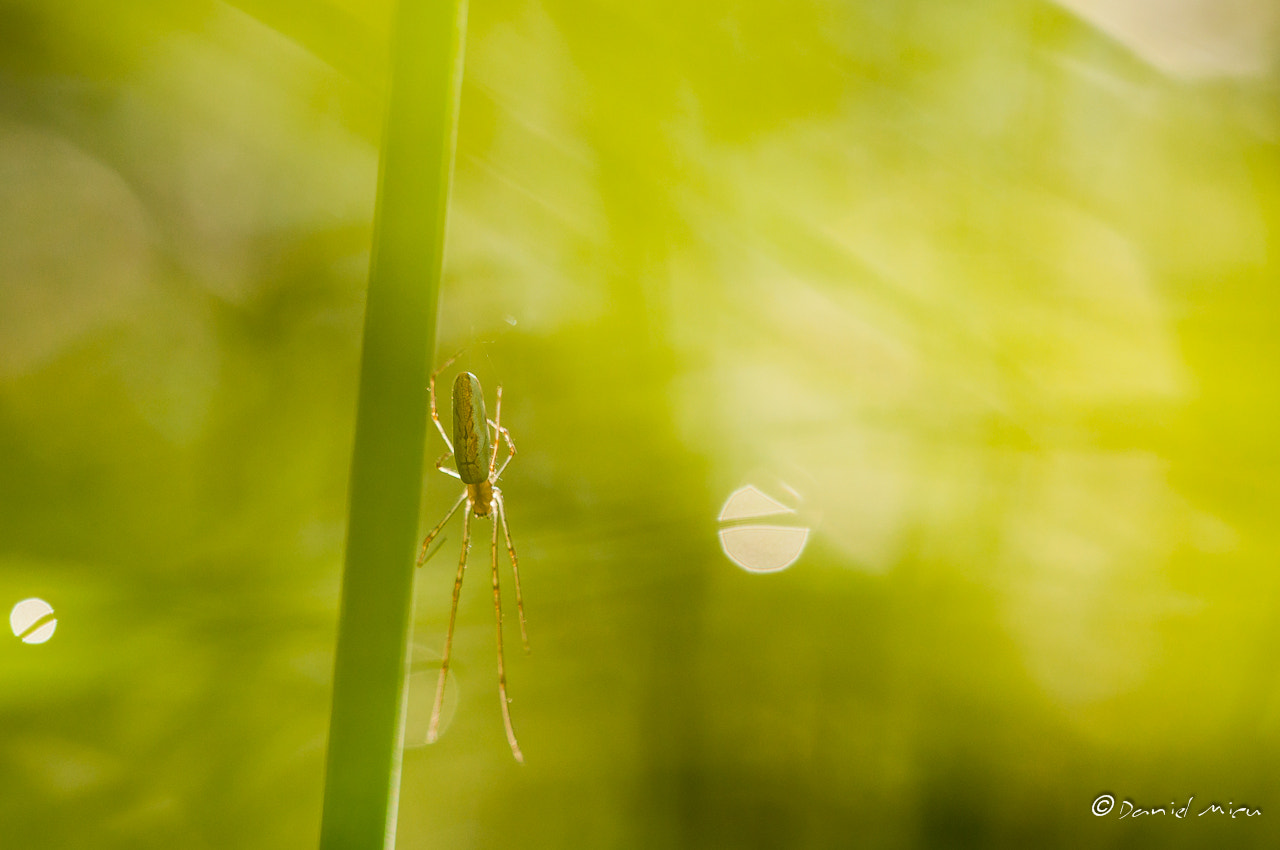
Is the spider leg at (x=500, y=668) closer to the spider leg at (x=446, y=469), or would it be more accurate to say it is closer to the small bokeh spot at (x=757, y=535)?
the spider leg at (x=446, y=469)

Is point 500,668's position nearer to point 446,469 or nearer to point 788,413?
point 446,469

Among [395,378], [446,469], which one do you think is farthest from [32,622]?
[395,378]

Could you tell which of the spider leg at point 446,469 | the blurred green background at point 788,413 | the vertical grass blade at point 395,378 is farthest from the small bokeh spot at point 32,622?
the vertical grass blade at point 395,378

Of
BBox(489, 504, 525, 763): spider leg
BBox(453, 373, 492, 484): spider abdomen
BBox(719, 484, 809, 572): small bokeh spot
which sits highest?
BBox(453, 373, 492, 484): spider abdomen

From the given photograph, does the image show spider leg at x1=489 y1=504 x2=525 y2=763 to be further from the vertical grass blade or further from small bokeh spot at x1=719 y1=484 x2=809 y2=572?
small bokeh spot at x1=719 y1=484 x2=809 y2=572

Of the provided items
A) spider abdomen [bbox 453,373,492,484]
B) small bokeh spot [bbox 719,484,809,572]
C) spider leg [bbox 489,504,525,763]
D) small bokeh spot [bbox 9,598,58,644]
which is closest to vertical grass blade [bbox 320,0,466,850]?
spider leg [bbox 489,504,525,763]

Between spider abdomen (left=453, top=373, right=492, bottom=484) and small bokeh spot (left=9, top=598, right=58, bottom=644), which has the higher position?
spider abdomen (left=453, top=373, right=492, bottom=484)
